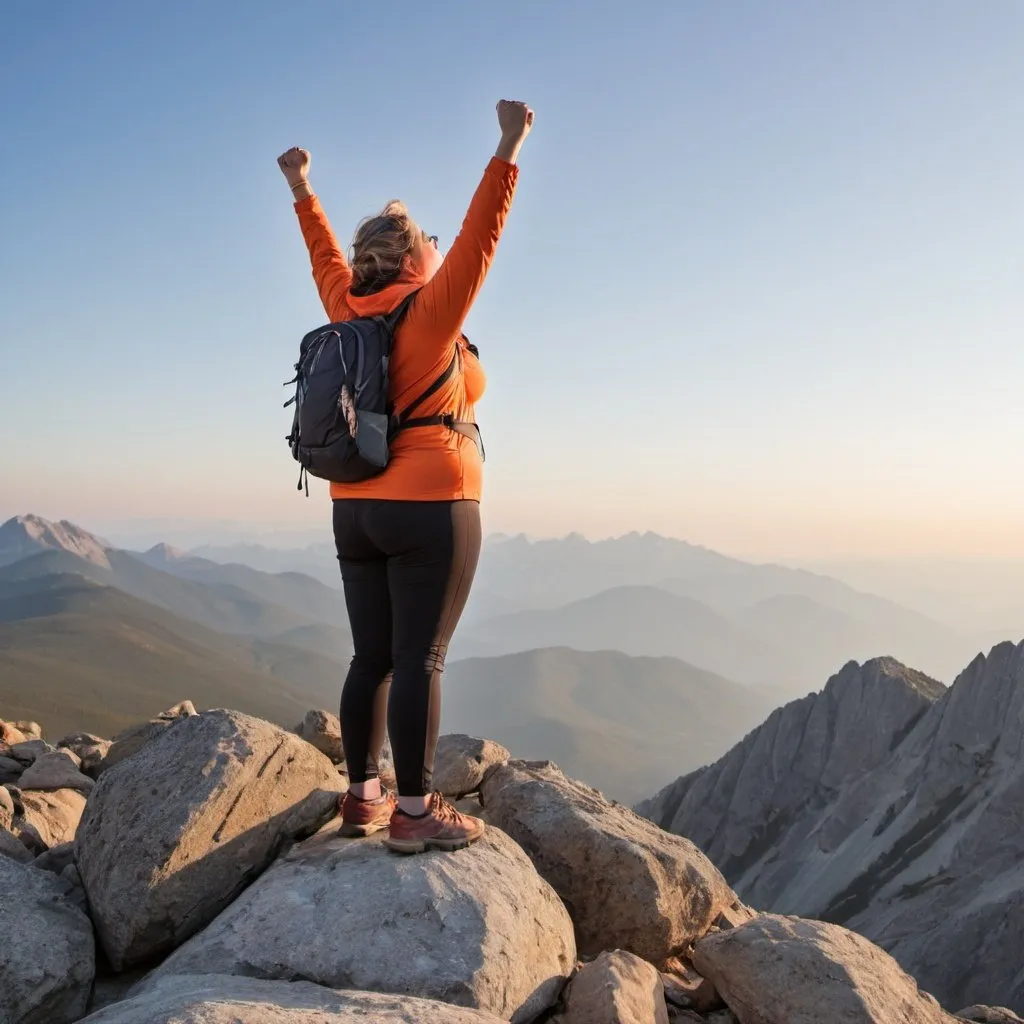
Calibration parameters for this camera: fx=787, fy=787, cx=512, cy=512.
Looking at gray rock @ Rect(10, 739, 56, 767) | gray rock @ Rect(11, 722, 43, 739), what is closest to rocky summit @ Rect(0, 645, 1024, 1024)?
gray rock @ Rect(10, 739, 56, 767)

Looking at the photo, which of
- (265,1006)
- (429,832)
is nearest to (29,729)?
(429,832)

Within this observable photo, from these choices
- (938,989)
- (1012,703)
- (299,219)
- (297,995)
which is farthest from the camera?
(1012,703)

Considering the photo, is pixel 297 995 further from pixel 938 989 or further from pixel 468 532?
pixel 938 989

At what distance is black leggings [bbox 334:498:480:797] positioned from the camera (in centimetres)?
614

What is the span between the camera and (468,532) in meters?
6.30

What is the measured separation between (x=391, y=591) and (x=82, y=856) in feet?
12.9

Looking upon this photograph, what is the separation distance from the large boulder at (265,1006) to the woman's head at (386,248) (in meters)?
4.98

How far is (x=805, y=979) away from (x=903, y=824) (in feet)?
245

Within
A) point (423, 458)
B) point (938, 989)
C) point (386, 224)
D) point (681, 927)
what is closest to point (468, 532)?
point (423, 458)

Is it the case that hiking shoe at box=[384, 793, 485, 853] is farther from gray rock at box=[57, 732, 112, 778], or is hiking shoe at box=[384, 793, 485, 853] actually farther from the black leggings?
gray rock at box=[57, 732, 112, 778]

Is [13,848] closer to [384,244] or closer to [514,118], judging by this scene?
[384,244]

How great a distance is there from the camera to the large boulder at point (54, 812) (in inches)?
427

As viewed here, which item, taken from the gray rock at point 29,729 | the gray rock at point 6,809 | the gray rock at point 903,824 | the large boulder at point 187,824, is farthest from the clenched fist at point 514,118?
the gray rock at point 903,824

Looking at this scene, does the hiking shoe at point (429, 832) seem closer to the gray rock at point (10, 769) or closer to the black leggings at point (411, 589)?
the black leggings at point (411, 589)
